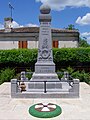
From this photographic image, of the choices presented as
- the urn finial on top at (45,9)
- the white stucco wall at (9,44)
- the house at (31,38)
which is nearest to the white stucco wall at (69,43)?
the house at (31,38)

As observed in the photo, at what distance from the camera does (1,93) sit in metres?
12.1

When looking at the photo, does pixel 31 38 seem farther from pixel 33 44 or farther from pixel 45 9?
pixel 45 9

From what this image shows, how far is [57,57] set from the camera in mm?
18891

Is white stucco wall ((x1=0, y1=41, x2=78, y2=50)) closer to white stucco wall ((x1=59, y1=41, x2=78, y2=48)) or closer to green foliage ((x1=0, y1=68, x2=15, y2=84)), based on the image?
white stucco wall ((x1=59, y1=41, x2=78, y2=48))

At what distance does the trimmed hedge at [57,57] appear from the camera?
61.9 ft

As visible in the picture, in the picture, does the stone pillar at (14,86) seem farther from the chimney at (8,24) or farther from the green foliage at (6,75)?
the chimney at (8,24)

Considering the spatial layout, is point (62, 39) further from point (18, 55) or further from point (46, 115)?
point (46, 115)

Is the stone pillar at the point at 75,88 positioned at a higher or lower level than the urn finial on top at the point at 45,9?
lower

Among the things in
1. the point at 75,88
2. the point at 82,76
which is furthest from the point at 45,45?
the point at 82,76

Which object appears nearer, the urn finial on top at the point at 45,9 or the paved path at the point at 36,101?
the paved path at the point at 36,101

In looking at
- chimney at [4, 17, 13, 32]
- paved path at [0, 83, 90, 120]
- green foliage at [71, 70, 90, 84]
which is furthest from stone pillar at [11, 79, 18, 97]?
chimney at [4, 17, 13, 32]

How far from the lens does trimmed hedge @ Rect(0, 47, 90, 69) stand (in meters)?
18.9

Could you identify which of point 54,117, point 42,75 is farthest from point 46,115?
point 42,75

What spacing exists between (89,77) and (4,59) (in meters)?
7.33
